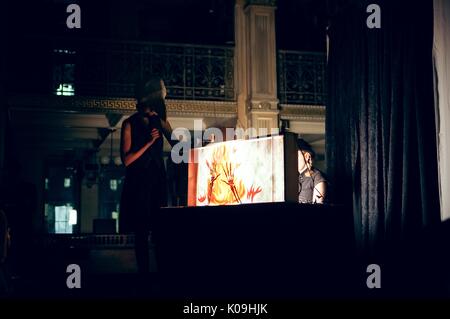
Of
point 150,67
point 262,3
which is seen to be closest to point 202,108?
point 150,67

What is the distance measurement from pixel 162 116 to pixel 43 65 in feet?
31.5

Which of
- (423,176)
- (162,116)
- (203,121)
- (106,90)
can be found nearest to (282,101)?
(203,121)

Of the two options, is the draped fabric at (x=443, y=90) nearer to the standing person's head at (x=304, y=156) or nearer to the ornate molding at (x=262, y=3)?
the standing person's head at (x=304, y=156)

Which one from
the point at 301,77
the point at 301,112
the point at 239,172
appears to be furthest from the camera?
the point at 301,77

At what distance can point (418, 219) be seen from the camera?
4.01 meters

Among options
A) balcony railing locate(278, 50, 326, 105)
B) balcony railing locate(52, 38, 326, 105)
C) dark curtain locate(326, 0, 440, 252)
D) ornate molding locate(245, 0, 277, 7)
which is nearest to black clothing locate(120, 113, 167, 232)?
dark curtain locate(326, 0, 440, 252)

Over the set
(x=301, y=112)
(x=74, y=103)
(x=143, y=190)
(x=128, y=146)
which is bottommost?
(x=143, y=190)

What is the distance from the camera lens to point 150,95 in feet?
15.3

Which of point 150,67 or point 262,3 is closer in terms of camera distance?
point 262,3

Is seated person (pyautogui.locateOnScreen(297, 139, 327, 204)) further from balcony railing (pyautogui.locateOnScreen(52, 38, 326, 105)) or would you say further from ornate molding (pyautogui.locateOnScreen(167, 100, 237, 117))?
balcony railing (pyautogui.locateOnScreen(52, 38, 326, 105))

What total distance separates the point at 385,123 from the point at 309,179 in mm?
921

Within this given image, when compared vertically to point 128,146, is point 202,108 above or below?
above

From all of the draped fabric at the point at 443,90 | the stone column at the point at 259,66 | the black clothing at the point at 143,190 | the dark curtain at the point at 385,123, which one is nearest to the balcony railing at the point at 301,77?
the stone column at the point at 259,66

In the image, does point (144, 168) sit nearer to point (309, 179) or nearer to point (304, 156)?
point (304, 156)
